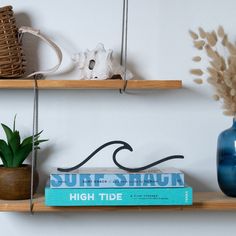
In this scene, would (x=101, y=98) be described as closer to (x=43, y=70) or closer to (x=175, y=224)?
(x=43, y=70)

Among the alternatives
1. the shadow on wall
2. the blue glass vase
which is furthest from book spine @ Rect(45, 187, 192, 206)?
the shadow on wall

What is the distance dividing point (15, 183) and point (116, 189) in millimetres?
222

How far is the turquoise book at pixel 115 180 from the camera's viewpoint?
1.13 metres

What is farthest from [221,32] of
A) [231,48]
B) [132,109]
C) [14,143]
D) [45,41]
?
[14,143]

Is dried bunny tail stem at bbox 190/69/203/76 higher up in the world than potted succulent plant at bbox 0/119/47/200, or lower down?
higher up

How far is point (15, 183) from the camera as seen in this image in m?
1.16

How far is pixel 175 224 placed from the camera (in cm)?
131

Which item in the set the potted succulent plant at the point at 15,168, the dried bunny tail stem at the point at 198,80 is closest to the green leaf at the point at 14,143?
the potted succulent plant at the point at 15,168

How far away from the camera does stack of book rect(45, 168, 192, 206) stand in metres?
1.13

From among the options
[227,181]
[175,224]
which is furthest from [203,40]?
[175,224]

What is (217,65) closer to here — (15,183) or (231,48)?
(231,48)

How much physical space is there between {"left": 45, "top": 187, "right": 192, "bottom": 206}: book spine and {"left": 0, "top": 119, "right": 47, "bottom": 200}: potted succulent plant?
8 cm

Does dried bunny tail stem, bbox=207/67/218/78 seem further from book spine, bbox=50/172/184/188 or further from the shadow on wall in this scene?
the shadow on wall

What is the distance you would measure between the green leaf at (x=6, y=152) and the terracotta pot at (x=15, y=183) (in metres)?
0.02
